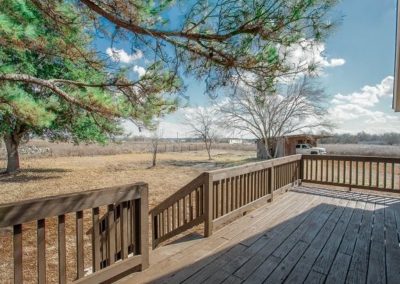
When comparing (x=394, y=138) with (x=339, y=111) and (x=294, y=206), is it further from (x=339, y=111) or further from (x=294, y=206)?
(x=294, y=206)

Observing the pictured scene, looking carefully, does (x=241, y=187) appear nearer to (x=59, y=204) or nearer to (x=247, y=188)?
(x=247, y=188)

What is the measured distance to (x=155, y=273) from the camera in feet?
7.20

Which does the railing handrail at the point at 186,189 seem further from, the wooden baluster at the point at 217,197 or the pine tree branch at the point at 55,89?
the pine tree branch at the point at 55,89

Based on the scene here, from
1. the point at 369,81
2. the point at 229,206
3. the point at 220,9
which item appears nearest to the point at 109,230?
the point at 229,206

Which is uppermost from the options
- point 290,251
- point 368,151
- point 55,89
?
point 55,89

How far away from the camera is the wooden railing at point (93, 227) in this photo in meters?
1.49

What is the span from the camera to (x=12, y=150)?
12.8m

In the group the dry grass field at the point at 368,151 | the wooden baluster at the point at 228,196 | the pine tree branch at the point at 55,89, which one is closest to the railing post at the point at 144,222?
the wooden baluster at the point at 228,196

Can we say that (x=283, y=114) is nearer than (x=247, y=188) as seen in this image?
No

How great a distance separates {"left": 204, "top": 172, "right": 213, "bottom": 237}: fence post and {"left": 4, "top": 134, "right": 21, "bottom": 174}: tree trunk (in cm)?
1262

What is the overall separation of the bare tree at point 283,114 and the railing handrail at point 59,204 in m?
16.5

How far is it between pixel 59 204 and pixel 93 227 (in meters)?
0.40

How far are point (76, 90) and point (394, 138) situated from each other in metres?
54.4

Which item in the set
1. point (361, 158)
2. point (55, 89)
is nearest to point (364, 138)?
point (361, 158)
